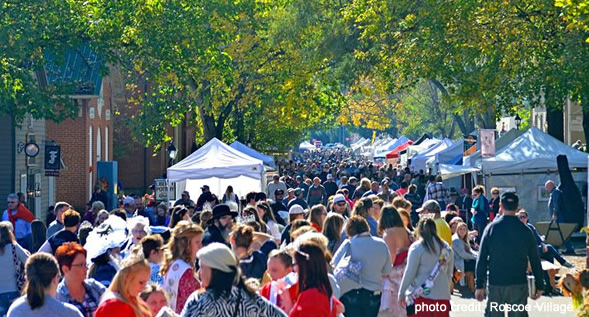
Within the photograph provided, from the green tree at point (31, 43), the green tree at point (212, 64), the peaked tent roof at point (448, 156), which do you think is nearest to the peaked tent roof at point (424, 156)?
the green tree at point (212, 64)

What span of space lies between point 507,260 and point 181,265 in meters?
3.40

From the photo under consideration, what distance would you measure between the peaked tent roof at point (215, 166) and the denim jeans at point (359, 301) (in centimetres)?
1471

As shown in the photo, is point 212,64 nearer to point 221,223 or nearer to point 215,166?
point 215,166

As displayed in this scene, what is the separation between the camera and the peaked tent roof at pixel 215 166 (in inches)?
985

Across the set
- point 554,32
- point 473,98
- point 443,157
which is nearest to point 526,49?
point 554,32

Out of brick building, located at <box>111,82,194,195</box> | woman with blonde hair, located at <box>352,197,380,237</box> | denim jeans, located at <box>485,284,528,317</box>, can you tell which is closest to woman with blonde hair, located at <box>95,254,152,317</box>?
denim jeans, located at <box>485,284,528,317</box>

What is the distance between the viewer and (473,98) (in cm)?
2714

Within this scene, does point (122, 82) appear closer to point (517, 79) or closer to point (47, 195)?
point (47, 195)

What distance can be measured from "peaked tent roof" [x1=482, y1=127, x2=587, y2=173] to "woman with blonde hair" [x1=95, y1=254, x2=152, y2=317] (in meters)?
20.4

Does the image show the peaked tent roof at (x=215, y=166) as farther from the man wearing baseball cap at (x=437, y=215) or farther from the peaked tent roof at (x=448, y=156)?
the peaked tent roof at (x=448, y=156)

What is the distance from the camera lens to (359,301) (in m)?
10.4

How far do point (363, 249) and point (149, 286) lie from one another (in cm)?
302

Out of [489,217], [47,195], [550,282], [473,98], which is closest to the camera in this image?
[550,282]

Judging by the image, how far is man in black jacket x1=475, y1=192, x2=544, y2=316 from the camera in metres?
10.5
